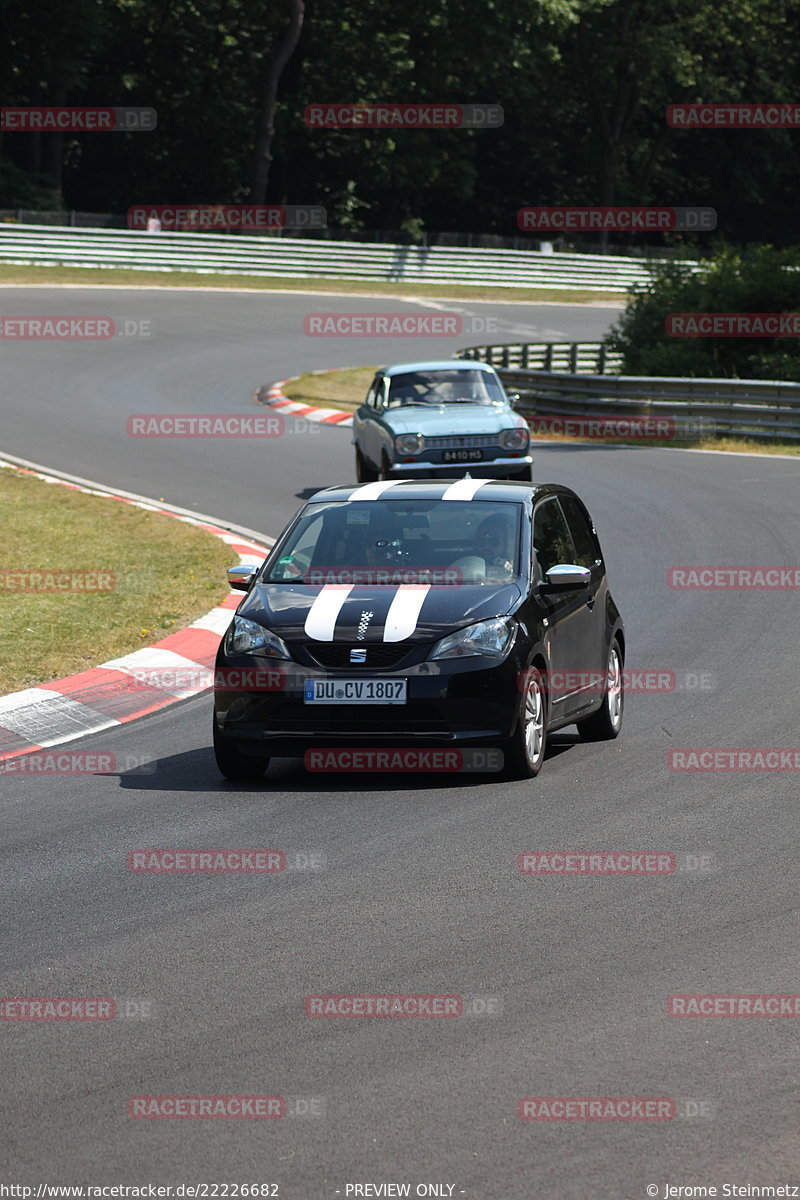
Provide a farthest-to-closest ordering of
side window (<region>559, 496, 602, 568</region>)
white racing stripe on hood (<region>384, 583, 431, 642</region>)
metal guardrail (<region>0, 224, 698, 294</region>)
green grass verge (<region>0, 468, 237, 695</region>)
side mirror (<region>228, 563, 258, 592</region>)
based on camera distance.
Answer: metal guardrail (<region>0, 224, 698, 294</region>), green grass verge (<region>0, 468, 237, 695</region>), side window (<region>559, 496, 602, 568</region>), side mirror (<region>228, 563, 258, 592</region>), white racing stripe on hood (<region>384, 583, 431, 642</region>)

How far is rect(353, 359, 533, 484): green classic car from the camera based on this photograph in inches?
784

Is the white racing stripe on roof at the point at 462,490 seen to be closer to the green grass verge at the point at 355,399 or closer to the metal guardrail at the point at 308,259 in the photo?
the green grass verge at the point at 355,399

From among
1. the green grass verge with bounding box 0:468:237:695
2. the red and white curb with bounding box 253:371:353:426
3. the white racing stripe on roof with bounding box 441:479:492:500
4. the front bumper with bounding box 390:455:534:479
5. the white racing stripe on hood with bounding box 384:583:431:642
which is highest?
the white racing stripe on roof with bounding box 441:479:492:500

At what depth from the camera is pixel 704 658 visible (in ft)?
41.7

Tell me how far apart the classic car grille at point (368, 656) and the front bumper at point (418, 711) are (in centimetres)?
3

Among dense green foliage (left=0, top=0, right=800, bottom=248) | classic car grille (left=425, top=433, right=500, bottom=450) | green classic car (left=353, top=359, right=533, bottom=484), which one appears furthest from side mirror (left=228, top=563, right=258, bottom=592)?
dense green foliage (left=0, top=0, right=800, bottom=248)

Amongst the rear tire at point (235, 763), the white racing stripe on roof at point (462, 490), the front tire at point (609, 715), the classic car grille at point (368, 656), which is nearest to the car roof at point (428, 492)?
the white racing stripe on roof at point (462, 490)

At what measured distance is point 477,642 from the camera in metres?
9.07

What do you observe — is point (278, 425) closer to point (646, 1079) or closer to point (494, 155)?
point (646, 1079)

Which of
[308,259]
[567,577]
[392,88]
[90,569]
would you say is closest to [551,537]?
[567,577]

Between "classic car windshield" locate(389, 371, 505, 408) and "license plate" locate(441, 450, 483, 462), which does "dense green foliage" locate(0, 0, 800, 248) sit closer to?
"classic car windshield" locate(389, 371, 505, 408)

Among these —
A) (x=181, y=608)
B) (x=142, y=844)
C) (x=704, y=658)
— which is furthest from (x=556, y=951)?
(x=181, y=608)

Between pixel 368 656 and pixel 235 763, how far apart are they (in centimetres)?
96

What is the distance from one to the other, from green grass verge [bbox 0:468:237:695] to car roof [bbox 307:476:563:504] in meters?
2.52
